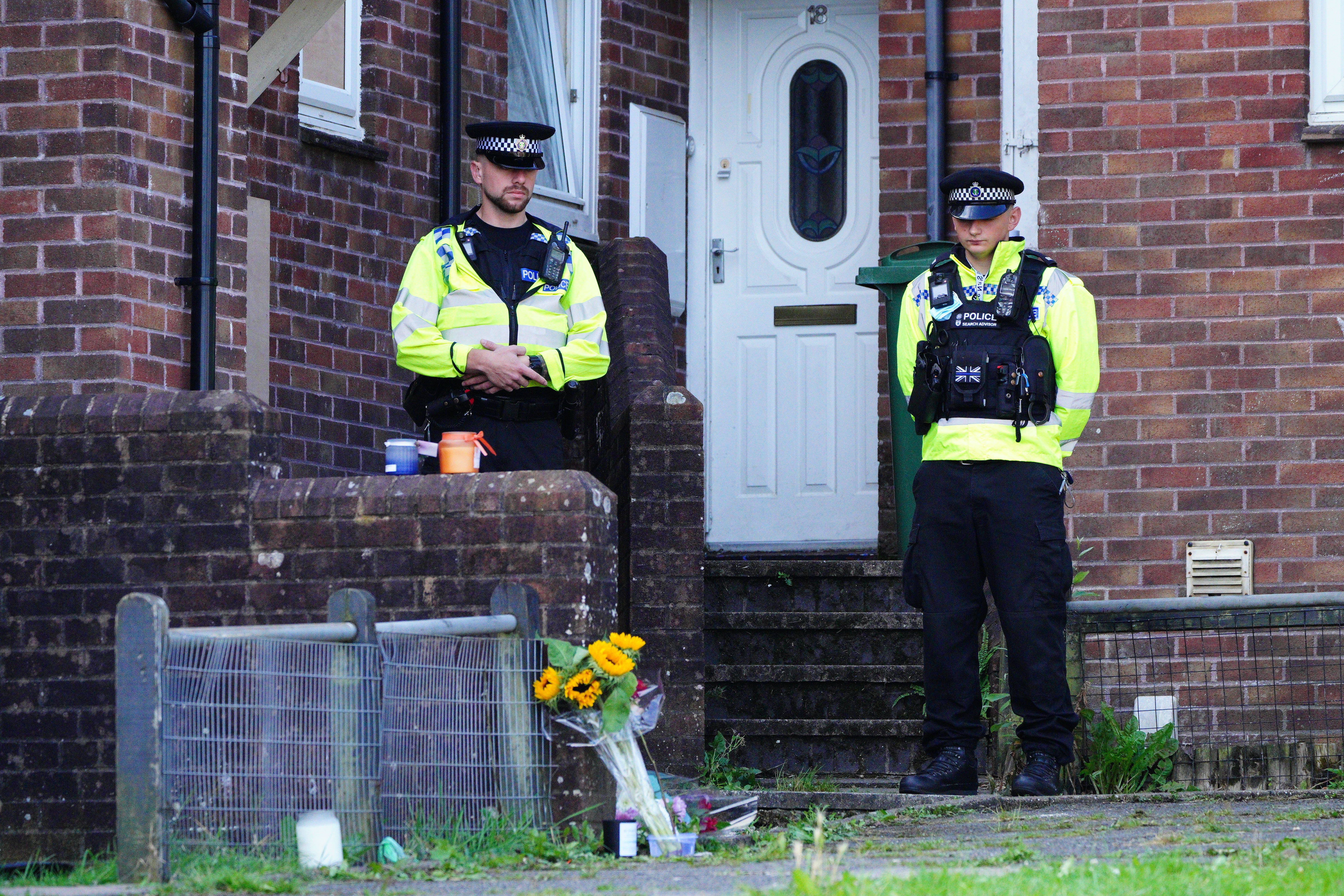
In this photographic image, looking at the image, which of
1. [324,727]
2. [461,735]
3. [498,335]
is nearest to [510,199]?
[498,335]

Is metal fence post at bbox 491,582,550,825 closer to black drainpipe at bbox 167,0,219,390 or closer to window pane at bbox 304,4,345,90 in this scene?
black drainpipe at bbox 167,0,219,390

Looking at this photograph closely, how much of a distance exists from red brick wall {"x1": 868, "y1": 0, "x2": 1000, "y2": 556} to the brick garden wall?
3.87 m

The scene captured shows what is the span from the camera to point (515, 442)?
7441 millimetres

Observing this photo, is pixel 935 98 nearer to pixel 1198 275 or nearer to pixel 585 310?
pixel 1198 275

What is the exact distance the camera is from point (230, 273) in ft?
25.0

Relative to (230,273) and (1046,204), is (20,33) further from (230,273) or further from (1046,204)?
(1046,204)

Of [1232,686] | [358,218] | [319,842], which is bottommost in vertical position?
[319,842]

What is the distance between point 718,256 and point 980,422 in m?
3.87

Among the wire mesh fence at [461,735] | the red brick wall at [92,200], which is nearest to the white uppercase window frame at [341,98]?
the red brick wall at [92,200]

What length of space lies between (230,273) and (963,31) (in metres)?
4.00

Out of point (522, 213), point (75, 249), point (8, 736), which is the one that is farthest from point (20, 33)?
point (8, 736)

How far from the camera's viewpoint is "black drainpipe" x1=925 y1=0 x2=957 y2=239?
382 inches

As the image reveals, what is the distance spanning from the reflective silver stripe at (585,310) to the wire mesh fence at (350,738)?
1808mm

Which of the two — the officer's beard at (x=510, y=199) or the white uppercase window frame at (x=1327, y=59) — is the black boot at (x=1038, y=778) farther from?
the white uppercase window frame at (x=1327, y=59)
